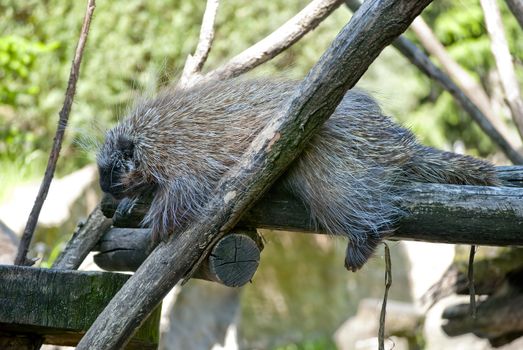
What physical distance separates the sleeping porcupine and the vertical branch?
168 cm

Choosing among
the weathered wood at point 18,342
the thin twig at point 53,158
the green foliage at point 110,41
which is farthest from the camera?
the green foliage at point 110,41

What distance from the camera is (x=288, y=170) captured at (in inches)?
96.0

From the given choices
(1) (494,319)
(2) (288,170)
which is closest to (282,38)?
(2) (288,170)

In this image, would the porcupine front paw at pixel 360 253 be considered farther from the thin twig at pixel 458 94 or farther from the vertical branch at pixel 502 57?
the vertical branch at pixel 502 57

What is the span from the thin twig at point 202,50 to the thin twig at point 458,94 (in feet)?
2.73

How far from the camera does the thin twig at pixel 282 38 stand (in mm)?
3512

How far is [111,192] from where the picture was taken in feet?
9.14

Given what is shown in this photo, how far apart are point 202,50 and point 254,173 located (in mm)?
1425

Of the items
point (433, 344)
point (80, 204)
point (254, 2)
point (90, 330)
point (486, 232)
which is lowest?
point (90, 330)

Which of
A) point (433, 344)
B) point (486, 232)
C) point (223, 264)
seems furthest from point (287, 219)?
Answer: point (433, 344)

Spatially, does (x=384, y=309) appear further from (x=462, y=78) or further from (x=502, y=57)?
(x=462, y=78)

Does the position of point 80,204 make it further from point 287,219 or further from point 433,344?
point 287,219

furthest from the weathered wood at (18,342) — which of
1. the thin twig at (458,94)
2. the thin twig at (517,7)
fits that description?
the thin twig at (517,7)

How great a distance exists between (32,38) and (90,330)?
7757 millimetres
